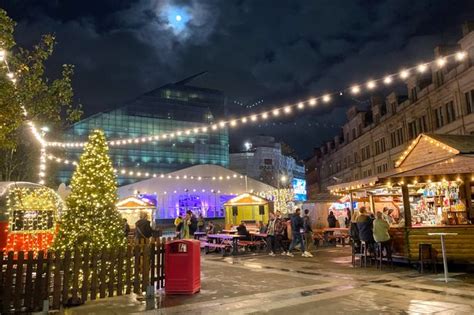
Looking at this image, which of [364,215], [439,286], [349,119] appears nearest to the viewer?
[439,286]

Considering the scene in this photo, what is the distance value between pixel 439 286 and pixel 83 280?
25.2ft

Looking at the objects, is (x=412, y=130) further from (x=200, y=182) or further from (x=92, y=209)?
(x=92, y=209)

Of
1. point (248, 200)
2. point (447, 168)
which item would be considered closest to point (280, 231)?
point (447, 168)

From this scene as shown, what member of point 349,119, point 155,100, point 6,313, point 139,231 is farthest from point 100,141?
point 155,100

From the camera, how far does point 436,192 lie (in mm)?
16031

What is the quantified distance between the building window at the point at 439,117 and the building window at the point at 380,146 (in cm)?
978

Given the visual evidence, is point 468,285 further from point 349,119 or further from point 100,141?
point 349,119

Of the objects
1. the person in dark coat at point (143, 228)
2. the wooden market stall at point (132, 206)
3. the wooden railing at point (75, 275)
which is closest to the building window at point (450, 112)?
the wooden market stall at point (132, 206)

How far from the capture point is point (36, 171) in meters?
37.5

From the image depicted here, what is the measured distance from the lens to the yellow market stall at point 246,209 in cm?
2705

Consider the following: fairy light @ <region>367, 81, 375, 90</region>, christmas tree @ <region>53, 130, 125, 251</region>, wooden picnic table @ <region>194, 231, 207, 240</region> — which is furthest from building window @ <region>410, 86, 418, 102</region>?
christmas tree @ <region>53, 130, 125, 251</region>

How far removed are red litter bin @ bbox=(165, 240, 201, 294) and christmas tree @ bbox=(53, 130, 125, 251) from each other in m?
1.38

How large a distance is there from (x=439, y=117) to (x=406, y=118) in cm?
496

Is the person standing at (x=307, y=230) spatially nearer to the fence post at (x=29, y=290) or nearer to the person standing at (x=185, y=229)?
the person standing at (x=185, y=229)
